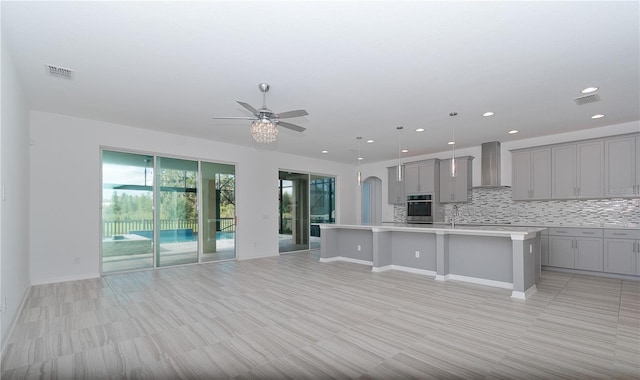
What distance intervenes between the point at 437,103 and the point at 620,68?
6.40ft

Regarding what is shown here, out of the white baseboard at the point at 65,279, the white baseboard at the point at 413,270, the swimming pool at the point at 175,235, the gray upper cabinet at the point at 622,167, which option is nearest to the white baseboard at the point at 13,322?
the white baseboard at the point at 65,279

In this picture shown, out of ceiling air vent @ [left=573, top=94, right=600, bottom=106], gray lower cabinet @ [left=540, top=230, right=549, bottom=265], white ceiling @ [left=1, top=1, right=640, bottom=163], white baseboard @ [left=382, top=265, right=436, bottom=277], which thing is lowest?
white baseboard @ [left=382, top=265, right=436, bottom=277]

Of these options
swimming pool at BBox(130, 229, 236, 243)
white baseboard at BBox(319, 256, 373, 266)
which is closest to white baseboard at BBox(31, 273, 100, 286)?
swimming pool at BBox(130, 229, 236, 243)

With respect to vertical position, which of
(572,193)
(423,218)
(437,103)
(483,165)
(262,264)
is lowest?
(262,264)

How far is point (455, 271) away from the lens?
209 inches

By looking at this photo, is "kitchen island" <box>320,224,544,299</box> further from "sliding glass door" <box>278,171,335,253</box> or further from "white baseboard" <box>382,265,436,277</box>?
"sliding glass door" <box>278,171,335,253</box>

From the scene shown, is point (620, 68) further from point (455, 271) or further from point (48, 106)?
point (48, 106)

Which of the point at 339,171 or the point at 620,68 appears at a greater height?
the point at 620,68

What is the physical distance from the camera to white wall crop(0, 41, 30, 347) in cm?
281

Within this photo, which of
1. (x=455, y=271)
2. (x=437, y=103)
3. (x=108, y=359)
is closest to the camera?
(x=108, y=359)

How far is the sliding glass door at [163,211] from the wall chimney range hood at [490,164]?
5954 mm

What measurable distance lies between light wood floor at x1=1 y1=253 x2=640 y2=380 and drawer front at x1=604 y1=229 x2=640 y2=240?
79cm

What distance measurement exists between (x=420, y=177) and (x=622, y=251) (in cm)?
412

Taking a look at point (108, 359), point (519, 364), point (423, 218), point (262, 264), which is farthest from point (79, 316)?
point (423, 218)
